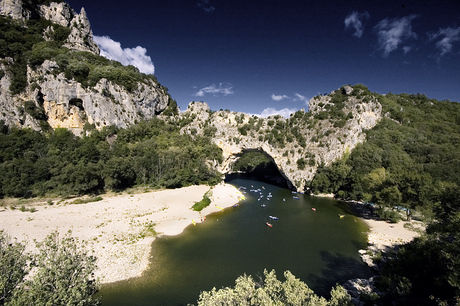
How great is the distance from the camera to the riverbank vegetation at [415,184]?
12320mm

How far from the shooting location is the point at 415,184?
2823cm

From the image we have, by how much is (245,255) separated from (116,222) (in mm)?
19631

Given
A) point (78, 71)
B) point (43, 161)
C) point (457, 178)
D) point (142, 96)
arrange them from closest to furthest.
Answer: point (457, 178), point (43, 161), point (78, 71), point (142, 96)

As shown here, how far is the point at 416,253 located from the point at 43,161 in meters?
62.0

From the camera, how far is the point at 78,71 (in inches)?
2344

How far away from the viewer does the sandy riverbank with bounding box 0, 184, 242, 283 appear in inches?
800

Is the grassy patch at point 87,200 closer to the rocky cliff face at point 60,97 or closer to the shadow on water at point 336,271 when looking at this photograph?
the rocky cliff face at point 60,97

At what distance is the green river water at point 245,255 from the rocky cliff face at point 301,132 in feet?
66.4

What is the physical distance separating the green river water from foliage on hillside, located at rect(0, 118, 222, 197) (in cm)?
2309

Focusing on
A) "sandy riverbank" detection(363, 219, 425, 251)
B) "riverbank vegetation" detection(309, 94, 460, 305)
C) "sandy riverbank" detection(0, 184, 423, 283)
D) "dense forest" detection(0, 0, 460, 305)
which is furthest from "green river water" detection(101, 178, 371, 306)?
"dense forest" detection(0, 0, 460, 305)

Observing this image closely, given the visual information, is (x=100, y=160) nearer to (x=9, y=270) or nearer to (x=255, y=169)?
(x=9, y=270)

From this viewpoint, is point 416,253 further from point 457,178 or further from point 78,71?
point 78,71

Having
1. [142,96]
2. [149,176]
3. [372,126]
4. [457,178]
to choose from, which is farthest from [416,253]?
[142,96]

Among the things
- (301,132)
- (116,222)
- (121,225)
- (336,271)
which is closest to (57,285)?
(121,225)
